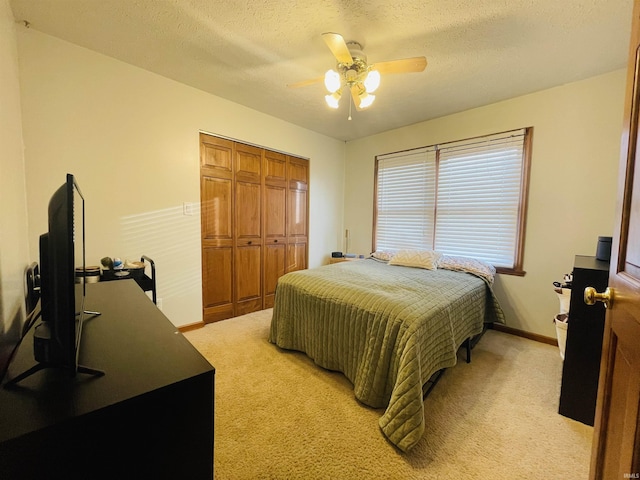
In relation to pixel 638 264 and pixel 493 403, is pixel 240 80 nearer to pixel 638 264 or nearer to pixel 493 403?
pixel 638 264

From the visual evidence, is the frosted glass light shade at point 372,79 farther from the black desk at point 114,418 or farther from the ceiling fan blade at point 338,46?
the black desk at point 114,418

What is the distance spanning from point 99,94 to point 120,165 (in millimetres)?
567

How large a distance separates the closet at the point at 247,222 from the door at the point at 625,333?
3015 millimetres

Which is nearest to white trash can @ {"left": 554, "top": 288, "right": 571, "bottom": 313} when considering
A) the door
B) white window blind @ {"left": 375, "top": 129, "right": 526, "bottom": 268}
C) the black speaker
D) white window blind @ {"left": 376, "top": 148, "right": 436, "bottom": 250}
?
the black speaker

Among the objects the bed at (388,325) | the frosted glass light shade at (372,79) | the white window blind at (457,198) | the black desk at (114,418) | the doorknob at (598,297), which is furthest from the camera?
the white window blind at (457,198)

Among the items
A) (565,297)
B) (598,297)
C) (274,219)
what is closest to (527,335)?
(565,297)

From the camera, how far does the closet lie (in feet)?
9.76

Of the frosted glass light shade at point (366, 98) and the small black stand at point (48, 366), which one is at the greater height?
the frosted glass light shade at point (366, 98)

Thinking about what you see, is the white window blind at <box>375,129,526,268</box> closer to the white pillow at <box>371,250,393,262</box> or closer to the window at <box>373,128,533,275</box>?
the window at <box>373,128,533,275</box>

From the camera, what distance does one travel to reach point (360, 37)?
6.27 feet

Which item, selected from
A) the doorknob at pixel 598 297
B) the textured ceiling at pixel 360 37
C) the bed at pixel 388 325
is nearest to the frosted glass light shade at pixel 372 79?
the textured ceiling at pixel 360 37

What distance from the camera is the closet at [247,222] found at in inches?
117

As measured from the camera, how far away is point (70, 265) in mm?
657

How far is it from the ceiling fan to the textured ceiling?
7.7 inches
